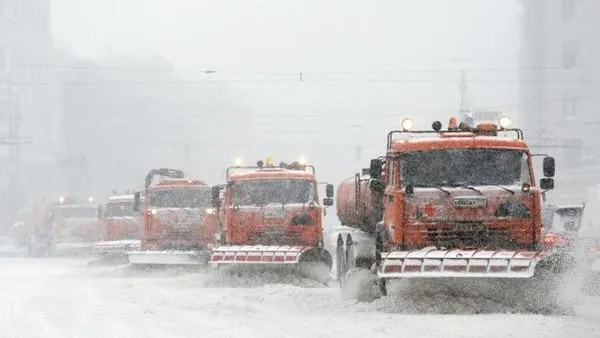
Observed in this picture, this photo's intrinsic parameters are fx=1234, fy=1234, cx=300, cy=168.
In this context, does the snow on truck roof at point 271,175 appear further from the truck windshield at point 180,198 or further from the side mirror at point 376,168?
the side mirror at point 376,168

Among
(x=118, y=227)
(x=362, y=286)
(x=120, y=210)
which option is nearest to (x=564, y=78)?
(x=120, y=210)

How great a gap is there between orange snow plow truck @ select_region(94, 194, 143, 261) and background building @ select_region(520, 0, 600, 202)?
146 feet

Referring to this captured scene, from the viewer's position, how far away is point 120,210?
119ft

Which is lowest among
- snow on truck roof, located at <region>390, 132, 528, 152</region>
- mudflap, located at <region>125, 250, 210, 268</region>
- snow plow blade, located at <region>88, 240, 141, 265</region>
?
snow plow blade, located at <region>88, 240, 141, 265</region>

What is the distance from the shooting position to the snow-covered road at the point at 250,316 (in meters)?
12.7

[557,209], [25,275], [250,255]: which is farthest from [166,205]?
[557,209]

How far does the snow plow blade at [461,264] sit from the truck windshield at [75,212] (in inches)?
1280

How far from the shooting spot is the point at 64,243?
45.3 metres

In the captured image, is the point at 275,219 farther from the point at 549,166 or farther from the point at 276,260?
the point at 549,166

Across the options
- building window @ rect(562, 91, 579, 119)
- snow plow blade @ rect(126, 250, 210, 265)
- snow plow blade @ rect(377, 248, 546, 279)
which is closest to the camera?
snow plow blade @ rect(377, 248, 546, 279)

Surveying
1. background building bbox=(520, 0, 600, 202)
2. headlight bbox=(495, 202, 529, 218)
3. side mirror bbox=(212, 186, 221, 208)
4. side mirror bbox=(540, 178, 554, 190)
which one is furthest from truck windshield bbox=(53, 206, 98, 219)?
background building bbox=(520, 0, 600, 202)

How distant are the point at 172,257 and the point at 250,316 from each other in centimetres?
1261

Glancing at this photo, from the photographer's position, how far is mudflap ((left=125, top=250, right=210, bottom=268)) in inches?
1072

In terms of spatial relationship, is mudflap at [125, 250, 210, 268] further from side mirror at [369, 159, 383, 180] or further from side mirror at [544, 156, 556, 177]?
side mirror at [544, 156, 556, 177]
